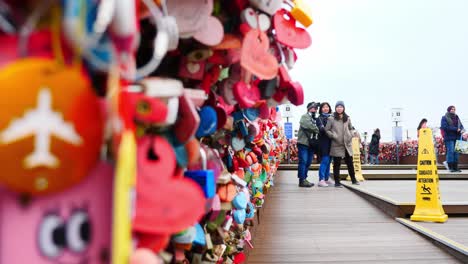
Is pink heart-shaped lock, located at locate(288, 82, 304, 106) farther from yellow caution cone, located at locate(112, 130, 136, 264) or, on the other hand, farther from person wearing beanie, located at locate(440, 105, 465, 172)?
person wearing beanie, located at locate(440, 105, 465, 172)

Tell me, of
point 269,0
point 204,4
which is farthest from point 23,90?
point 269,0

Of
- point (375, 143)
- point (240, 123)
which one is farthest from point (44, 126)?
point (375, 143)

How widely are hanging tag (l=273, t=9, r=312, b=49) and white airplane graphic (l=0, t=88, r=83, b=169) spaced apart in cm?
62

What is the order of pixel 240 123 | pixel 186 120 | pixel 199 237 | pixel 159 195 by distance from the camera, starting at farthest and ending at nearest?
1. pixel 240 123
2. pixel 199 237
3. pixel 186 120
4. pixel 159 195

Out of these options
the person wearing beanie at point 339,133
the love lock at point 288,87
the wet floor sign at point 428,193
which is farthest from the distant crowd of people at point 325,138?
the love lock at point 288,87

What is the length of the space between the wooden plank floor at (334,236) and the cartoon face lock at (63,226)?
8.98ft

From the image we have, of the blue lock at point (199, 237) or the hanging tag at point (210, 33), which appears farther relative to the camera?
the blue lock at point (199, 237)

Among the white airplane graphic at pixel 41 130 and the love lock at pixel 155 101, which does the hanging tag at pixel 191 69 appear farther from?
the white airplane graphic at pixel 41 130

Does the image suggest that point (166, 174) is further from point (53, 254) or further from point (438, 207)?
point (438, 207)

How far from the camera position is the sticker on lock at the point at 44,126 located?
389mm

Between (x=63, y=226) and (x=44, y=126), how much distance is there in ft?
0.32

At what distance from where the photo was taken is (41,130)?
0.40 meters

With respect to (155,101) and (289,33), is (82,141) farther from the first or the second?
(289,33)

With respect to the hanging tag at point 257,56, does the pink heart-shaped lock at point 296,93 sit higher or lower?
lower
